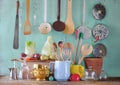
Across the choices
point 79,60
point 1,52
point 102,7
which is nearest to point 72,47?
point 79,60

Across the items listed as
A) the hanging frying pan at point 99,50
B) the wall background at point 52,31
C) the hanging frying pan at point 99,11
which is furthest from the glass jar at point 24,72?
the hanging frying pan at point 99,11

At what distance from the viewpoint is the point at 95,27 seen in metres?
1.68

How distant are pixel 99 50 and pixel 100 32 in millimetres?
123

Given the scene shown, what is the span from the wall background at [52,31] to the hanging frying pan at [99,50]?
3 centimetres

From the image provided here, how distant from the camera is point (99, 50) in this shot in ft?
5.47

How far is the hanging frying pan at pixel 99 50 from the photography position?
5.46 feet

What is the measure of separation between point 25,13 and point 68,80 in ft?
1.83

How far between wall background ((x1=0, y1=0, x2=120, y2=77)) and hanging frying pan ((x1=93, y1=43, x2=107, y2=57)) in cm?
3

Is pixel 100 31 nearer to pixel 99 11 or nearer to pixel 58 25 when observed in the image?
pixel 99 11

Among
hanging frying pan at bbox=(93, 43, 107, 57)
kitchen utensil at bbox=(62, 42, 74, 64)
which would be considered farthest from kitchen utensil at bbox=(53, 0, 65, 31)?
hanging frying pan at bbox=(93, 43, 107, 57)

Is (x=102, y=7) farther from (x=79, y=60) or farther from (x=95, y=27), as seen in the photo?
(x=79, y=60)

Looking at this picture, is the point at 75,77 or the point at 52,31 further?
the point at 52,31

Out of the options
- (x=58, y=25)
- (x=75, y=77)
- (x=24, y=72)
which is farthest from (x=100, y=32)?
(x=24, y=72)

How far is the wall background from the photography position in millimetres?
1674
